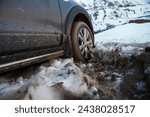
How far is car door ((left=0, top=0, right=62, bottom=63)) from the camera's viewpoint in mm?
2354

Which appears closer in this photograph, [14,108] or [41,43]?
[14,108]

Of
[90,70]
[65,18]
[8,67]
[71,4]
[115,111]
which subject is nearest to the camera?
[115,111]

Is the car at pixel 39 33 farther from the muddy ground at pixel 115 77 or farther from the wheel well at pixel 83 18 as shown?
the muddy ground at pixel 115 77

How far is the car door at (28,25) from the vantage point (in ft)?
7.72

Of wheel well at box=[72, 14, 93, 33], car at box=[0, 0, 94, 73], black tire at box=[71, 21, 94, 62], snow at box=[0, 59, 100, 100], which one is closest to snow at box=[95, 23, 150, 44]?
wheel well at box=[72, 14, 93, 33]

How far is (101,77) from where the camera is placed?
291 cm

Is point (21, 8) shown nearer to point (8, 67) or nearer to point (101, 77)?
point (8, 67)

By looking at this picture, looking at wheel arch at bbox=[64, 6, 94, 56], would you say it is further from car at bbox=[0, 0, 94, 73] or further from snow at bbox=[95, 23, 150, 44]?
snow at bbox=[95, 23, 150, 44]

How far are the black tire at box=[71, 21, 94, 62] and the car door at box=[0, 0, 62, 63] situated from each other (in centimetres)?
38

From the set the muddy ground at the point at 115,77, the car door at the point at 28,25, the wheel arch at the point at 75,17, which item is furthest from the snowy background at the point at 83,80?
the wheel arch at the point at 75,17

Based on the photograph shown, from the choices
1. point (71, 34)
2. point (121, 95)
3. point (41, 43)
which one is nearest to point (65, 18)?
point (71, 34)

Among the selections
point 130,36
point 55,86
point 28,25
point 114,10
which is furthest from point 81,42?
point 114,10

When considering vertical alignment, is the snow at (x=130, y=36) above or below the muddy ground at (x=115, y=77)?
below

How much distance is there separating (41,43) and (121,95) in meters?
1.03
